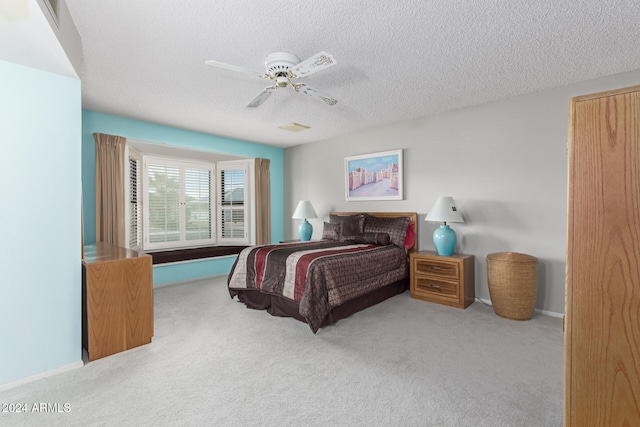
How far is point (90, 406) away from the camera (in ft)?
5.86

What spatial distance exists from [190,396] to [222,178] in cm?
444

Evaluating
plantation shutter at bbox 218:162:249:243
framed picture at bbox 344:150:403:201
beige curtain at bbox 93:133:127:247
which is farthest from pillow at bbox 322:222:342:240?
beige curtain at bbox 93:133:127:247

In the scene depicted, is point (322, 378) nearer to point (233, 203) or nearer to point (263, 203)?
point (263, 203)

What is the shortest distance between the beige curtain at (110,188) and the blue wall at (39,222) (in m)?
1.89

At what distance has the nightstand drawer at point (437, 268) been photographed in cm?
353

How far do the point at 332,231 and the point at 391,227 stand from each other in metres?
0.97

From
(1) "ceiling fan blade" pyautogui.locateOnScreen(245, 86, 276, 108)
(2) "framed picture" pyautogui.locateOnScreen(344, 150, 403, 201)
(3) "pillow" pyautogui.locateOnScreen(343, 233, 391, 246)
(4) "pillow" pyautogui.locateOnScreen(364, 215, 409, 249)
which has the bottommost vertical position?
(3) "pillow" pyautogui.locateOnScreen(343, 233, 391, 246)

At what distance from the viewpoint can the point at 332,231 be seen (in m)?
4.78

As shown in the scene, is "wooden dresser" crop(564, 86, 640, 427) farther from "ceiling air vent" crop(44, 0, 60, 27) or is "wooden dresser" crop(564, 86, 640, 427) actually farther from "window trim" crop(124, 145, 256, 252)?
"window trim" crop(124, 145, 256, 252)

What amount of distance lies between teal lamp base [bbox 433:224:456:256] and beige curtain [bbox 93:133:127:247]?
4.16m

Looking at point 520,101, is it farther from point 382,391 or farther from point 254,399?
point 254,399

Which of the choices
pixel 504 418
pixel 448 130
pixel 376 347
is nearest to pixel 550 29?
pixel 448 130

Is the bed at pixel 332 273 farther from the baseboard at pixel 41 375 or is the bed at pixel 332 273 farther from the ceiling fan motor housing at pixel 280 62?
the ceiling fan motor housing at pixel 280 62

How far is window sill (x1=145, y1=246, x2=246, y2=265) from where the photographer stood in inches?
184
